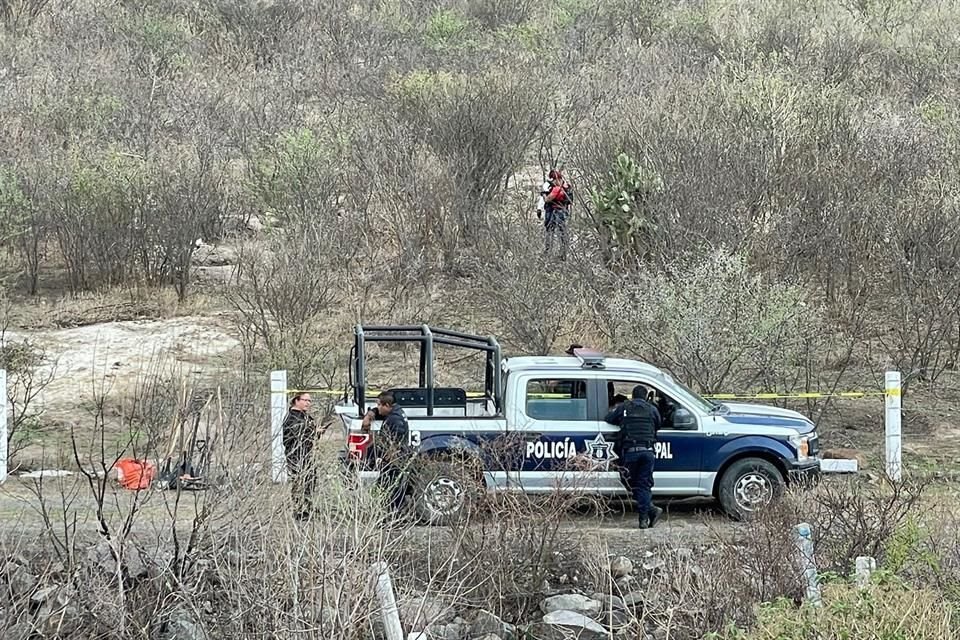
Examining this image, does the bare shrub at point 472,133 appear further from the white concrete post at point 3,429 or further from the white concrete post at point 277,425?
the white concrete post at point 3,429

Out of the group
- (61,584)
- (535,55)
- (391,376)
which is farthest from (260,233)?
(61,584)

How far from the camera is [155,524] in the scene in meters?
11.7

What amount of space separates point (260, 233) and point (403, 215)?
11.7 feet

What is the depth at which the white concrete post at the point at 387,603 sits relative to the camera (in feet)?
34.0

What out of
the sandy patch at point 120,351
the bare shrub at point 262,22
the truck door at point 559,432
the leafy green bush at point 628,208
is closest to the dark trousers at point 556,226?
the leafy green bush at point 628,208

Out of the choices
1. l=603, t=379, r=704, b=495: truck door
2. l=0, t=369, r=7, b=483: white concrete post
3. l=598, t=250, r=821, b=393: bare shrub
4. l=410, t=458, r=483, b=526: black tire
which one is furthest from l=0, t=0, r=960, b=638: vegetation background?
l=603, t=379, r=704, b=495: truck door

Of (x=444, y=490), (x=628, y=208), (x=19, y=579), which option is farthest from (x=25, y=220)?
(x=444, y=490)

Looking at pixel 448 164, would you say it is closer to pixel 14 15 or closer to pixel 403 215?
pixel 403 215

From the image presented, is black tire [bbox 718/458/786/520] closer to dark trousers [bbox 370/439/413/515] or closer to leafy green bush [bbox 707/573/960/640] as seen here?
dark trousers [bbox 370/439/413/515]

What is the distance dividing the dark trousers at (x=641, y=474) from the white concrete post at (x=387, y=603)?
3210mm

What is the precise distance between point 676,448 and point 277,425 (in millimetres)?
4214

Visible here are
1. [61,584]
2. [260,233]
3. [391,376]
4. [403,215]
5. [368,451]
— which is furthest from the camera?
[260,233]

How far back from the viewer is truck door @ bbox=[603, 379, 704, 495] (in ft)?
43.6

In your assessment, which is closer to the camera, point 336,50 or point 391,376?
point 391,376
